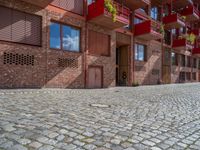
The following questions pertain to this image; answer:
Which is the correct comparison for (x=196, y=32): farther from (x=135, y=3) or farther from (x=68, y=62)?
(x=68, y=62)

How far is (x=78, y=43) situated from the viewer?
17.2 m

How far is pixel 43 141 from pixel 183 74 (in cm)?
3398

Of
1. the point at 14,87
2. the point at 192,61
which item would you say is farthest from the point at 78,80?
the point at 192,61

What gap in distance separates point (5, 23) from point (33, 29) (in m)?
1.88

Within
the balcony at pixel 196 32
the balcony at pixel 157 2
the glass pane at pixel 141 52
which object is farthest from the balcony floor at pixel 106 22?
the balcony at pixel 196 32

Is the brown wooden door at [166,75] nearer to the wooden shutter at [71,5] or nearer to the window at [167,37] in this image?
the window at [167,37]

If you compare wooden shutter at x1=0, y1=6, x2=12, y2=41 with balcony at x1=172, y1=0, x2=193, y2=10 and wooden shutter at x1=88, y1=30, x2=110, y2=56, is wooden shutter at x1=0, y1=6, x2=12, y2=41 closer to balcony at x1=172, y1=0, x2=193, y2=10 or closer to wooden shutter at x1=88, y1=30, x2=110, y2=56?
wooden shutter at x1=88, y1=30, x2=110, y2=56

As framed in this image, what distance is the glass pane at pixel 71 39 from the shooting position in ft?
53.0

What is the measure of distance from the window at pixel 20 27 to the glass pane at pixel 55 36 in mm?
983

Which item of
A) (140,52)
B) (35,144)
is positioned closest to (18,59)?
(35,144)

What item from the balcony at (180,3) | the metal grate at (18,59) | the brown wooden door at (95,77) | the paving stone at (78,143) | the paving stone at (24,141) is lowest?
the paving stone at (78,143)

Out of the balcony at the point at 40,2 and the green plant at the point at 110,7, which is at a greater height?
the green plant at the point at 110,7

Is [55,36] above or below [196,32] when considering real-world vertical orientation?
below

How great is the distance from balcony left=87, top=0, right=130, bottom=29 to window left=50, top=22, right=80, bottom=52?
70.4 inches
